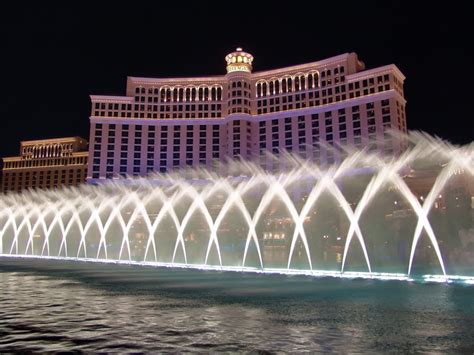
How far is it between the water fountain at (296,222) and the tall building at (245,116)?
4.75 metres

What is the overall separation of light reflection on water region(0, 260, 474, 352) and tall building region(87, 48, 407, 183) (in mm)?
80795

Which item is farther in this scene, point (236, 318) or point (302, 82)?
point (302, 82)

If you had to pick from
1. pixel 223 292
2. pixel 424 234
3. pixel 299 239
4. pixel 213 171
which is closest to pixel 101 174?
pixel 213 171

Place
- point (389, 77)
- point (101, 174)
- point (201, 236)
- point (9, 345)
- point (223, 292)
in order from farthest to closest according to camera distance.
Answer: point (101, 174), point (389, 77), point (201, 236), point (223, 292), point (9, 345)

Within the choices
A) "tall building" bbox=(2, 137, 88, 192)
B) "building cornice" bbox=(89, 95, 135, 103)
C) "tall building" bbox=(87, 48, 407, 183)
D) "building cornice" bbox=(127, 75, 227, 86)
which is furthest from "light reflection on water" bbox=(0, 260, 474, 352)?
"tall building" bbox=(2, 137, 88, 192)

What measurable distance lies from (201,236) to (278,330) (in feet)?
241

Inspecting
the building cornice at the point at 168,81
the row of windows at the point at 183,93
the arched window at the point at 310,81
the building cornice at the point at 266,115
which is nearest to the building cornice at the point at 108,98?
the row of windows at the point at 183,93

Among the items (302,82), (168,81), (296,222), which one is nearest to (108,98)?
(168,81)

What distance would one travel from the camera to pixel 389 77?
3834 inches

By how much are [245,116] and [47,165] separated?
264ft

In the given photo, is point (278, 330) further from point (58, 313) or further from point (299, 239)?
point (299, 239)

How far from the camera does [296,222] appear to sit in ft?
134

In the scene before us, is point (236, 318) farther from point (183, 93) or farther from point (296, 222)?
point (183, 93)

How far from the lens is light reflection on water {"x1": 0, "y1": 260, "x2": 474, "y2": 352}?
416 inches
